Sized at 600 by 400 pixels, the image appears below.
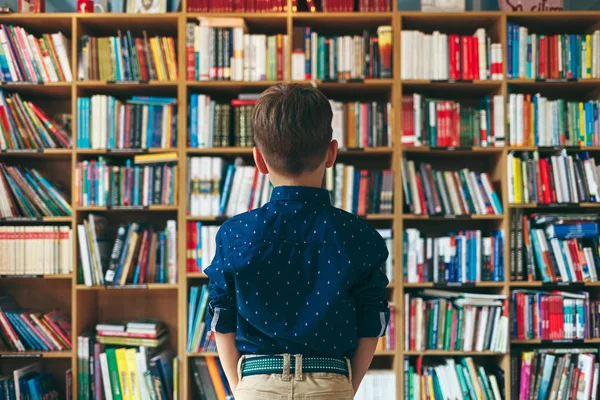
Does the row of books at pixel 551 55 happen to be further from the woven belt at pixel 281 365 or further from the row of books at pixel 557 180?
the woven belt at pixel 281 365

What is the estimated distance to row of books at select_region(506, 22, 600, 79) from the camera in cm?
351

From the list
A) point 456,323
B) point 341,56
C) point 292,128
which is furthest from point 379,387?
point 292,128

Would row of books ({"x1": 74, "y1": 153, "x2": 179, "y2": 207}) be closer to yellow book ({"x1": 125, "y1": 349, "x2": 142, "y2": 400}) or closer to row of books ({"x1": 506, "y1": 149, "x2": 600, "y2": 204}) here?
yellow book ({"x1": 125, "y1": 349, "x2": 142, "y2": 400})

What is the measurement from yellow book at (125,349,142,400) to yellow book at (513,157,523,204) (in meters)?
2.16

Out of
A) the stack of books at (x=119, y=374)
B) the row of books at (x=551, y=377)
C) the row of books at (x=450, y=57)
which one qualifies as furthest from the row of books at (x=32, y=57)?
the row of books at (x=551, y=377)

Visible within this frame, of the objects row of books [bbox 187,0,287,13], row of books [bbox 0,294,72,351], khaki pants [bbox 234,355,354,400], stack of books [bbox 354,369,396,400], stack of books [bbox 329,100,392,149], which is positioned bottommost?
stack of books [bbox 354,369,396,400]

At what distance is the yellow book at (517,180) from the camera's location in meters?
3.48

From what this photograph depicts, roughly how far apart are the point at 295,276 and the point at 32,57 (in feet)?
9.11

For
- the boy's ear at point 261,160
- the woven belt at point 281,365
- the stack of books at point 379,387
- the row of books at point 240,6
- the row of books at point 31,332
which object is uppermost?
the row of books at point 240,6

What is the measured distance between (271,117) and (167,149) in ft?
7.25

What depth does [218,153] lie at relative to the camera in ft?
11.8

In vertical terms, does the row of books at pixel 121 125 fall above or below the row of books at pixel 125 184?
above

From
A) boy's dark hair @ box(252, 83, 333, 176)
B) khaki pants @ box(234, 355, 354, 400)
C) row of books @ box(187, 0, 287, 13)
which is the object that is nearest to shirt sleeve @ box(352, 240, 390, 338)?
khaki pants @ box(234, 355, 354, 400)

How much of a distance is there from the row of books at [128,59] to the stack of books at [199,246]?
0.83 meters
